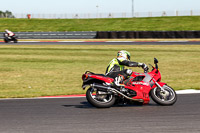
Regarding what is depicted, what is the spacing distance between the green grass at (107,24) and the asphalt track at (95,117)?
1465 inches

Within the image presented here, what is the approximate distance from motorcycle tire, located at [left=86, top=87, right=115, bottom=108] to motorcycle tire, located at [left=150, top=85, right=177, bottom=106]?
3.45 feet

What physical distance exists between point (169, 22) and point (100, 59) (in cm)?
3076

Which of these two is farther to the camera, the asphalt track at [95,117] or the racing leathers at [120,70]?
the racing leathers at [120,70]

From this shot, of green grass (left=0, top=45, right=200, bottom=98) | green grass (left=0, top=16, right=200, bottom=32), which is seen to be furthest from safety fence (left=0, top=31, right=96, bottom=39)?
green grass (left=0, top=45, right=200, bottom=98)

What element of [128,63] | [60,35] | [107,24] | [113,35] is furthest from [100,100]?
[107,24]

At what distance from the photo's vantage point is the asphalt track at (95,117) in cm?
654

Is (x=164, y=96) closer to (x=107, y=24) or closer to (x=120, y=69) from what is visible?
(x=120, y=69)

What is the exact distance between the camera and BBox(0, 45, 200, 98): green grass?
12695 mm

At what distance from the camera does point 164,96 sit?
8.65 meters

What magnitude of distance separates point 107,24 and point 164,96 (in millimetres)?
43888

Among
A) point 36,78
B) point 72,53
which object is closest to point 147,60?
point 72,53

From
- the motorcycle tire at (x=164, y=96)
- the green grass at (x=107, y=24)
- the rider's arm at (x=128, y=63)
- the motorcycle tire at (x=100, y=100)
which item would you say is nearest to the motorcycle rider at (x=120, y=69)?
the rider's arm at (x=128, y=63)

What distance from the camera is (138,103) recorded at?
28.5 ft

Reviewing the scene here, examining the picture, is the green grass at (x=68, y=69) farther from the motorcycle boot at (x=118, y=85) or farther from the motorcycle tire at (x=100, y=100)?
the motorcycle boot at (x=118, y=85)
